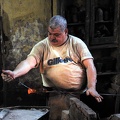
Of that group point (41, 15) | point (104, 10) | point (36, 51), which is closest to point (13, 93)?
point (41, 15)

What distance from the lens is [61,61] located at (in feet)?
10.2

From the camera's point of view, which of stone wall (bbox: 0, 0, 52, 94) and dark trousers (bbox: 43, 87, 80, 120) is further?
stone wall (bbox: 0, 0, 52, 94)

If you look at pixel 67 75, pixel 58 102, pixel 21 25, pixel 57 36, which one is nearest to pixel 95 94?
pixel 67 75

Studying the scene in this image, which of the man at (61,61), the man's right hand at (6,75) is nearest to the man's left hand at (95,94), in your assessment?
the man at (61,61)

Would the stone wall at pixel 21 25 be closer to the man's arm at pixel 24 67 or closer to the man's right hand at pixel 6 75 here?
the man's arm at pixel 24 67

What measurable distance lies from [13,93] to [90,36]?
1595mm

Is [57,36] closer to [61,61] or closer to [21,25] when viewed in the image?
[61,61]

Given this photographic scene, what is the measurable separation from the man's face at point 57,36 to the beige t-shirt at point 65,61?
64 mm

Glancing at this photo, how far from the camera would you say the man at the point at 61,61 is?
3.06 metres

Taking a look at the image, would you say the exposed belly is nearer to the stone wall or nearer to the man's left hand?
the man's left hand

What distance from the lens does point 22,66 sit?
304 centimetres

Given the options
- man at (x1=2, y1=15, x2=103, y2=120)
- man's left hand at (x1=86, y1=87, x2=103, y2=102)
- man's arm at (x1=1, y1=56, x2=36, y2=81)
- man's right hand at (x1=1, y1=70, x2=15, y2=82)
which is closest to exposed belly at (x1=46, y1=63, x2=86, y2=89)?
man at (x1=2, y1=15, x2=103, y2=120)

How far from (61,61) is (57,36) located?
11.3 inches

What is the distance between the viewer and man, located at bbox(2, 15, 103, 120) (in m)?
3.06
